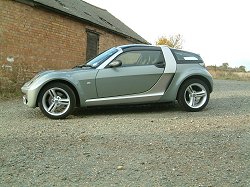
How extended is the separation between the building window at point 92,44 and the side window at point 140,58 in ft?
31.1

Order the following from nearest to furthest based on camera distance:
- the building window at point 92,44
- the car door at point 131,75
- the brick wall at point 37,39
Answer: the car door at point 131,75 → the brick wall at point 37,39 → the building window at point 92,44

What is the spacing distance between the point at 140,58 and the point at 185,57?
3.47 feet

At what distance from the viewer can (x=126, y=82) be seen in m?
7.11

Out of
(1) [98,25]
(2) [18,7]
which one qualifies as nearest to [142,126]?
(2) [18,7]

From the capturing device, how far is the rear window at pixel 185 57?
25.0ft

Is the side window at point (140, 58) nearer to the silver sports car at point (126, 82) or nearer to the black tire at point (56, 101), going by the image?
the silver sports car at point (126, 82)

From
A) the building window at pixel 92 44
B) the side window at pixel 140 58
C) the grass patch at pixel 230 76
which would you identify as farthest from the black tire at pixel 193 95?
the grass patch at pixel 230 76

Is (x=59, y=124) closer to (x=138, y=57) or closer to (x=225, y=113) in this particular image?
(x=138, y=57)

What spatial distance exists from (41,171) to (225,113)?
467 centimetres

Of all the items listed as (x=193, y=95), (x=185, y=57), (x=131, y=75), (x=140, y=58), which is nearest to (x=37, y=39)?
(x=140, y=58)

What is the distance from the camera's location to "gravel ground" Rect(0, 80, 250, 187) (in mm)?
3643

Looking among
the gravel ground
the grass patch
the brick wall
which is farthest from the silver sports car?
the grass patch

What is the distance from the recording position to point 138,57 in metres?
7.46

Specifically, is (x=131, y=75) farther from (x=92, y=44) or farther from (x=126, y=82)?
(x=92, y=44)
